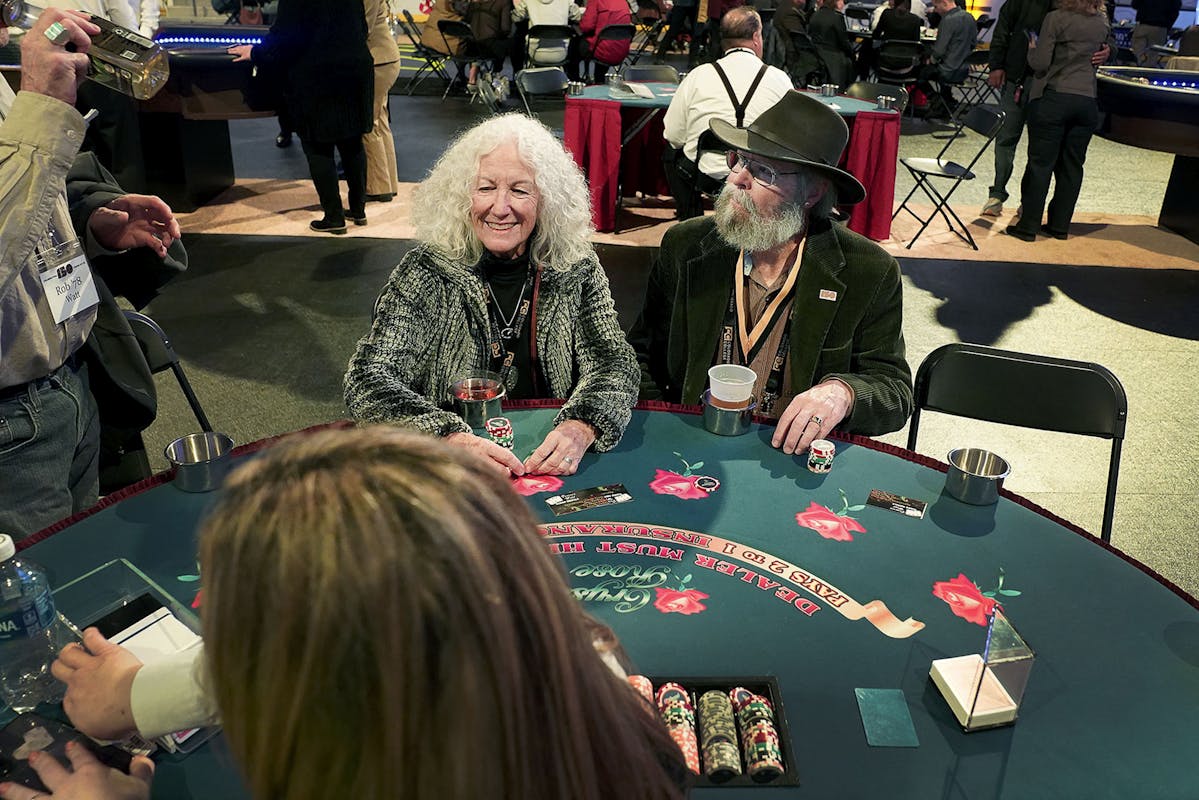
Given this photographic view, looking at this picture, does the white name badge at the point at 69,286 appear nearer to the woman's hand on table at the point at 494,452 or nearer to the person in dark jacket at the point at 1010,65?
the woman's hand on table at the point at 494,452

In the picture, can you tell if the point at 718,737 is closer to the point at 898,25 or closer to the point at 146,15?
the point at 146,15

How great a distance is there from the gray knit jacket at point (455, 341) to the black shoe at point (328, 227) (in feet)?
13.4

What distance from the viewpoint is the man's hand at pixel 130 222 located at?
233 cm

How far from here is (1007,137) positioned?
6.92 m

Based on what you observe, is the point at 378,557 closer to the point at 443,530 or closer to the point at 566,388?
the point at 443,530

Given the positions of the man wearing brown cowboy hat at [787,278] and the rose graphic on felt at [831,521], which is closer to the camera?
the rose graphic on felt at [831,521]

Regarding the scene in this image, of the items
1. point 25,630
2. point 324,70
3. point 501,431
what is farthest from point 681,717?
point 324,70

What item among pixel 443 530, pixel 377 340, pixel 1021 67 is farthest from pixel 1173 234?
pixel 443 530

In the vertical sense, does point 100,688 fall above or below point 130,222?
below

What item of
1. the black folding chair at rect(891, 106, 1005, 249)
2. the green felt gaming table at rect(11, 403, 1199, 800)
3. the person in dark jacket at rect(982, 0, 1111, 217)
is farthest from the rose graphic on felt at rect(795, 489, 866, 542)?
the person in dark jacket at rect(982, 0, 1111, 217)

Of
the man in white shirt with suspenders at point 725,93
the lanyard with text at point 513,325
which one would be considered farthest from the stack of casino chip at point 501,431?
the man in white shirt with suspenders at point 725,93

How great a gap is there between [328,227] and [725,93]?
9.40 feet

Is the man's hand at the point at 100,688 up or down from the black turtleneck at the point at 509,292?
down

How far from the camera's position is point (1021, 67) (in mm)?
6559
